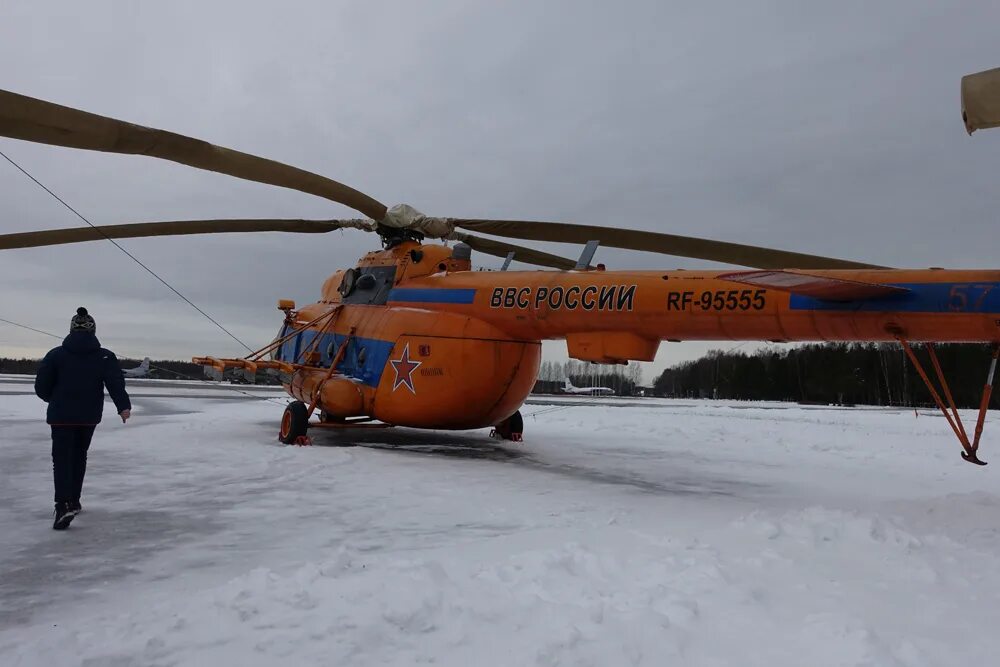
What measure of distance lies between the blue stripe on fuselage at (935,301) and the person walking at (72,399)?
724cm

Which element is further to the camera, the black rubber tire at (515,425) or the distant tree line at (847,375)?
the distant tree line at (847,375)

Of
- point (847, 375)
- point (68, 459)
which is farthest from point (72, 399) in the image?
point (847, 375)

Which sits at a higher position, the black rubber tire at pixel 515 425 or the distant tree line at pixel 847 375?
the distant tree line at pixel 847 375

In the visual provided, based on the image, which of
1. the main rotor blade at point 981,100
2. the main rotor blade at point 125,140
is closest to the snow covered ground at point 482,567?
the main rotor blade at point 981,100

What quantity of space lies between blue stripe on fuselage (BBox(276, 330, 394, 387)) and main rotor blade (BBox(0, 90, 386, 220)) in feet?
10.6

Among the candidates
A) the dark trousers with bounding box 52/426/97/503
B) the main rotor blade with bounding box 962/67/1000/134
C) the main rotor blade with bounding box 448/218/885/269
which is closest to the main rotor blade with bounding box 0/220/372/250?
the main rotor blade with bounding box 448/218/885/269

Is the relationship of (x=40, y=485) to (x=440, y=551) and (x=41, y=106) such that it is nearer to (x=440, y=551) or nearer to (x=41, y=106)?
(x=41, y=106)

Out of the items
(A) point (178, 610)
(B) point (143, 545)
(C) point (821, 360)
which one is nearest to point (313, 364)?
(B) point (143, 545)

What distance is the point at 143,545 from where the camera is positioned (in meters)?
4.64

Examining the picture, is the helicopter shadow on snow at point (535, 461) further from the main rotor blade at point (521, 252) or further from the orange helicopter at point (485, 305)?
the main rotor blade at point (521, 252)

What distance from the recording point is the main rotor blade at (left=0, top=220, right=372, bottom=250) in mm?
8812

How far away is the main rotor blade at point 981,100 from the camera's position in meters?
2.46

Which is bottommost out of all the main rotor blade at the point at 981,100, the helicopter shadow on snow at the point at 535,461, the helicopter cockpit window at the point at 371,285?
the helicopter shadow on snow at the point at 535,461

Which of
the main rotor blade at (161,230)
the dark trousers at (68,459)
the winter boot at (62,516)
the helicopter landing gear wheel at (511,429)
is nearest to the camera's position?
the winter boot at (62,516)
